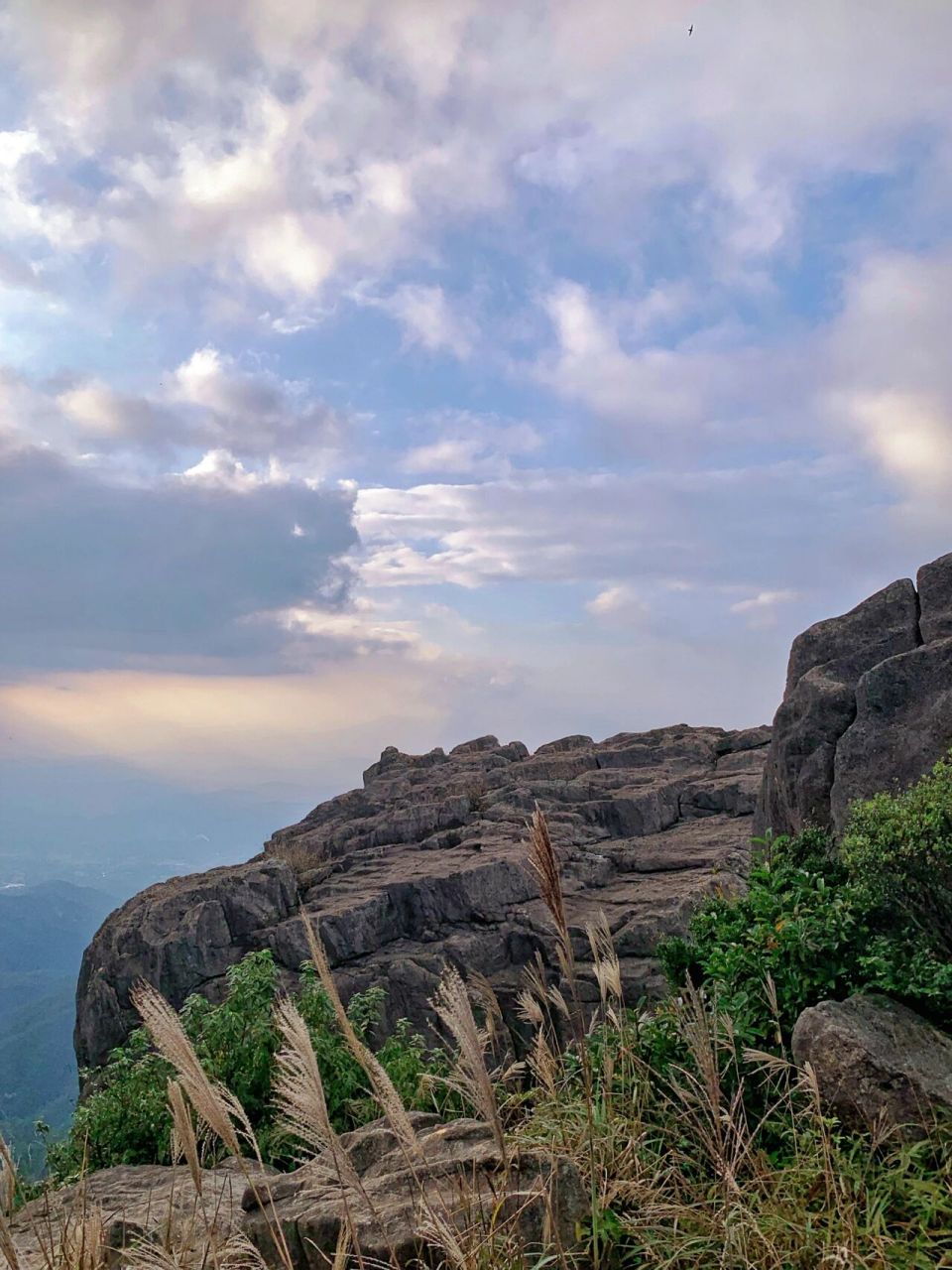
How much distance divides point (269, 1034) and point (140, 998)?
529 centimetres

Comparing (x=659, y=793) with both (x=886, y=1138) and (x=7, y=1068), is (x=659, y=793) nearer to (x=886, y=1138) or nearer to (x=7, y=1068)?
(x=886, y=1138)

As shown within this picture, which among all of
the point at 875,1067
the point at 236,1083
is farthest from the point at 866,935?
the point at 236,1083

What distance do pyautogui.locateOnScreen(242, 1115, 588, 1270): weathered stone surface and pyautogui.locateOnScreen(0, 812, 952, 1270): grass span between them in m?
0.05

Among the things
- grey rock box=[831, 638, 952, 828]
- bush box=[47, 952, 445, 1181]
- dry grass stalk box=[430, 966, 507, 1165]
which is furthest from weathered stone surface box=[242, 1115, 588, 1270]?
grey rock box=[831, 638, 952, 828]

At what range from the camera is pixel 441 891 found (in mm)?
17625

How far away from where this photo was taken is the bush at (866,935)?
5.34m

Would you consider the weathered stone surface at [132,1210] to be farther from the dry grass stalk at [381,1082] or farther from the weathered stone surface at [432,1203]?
the dry grass stalk at [381,1082]

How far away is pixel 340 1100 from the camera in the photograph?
736 centimetres

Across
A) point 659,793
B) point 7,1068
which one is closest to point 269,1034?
point 659,793

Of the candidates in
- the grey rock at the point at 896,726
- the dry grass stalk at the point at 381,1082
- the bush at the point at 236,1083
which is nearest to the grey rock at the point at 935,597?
the grey rock at the point at 896,726

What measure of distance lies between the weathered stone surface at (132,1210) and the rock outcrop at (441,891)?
7.81 metres

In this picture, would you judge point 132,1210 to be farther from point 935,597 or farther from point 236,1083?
point 935,597

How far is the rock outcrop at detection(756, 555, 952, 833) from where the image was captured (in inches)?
304

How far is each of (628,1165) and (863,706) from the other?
5285 mm
